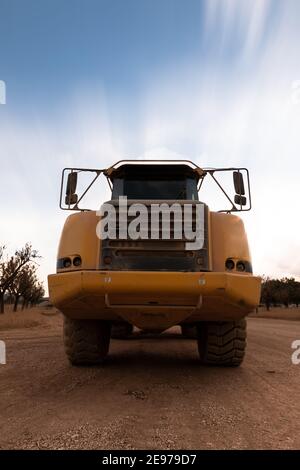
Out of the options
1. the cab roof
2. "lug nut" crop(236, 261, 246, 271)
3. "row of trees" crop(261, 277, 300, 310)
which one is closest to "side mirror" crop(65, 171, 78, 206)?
the cab roof

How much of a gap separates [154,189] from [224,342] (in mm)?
2411

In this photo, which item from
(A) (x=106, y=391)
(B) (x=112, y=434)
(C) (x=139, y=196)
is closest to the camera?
(B) (x=112, y=434)

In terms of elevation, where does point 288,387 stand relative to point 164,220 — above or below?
below

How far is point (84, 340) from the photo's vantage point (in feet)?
19.5

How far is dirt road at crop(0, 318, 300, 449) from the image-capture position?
304 cm

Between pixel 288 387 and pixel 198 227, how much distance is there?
2338 millimetres

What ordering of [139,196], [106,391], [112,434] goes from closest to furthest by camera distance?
[112,434] < [106,391] < [139,196]

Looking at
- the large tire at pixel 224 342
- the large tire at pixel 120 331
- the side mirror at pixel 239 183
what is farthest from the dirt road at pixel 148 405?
the large tire at pixel 120 331

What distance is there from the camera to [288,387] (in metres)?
5.16

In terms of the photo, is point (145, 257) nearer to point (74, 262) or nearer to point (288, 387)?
point (74, 262)

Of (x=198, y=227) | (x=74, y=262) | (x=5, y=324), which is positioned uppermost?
(x=198, y=227)

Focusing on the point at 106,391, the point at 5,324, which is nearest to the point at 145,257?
the point at 106,391

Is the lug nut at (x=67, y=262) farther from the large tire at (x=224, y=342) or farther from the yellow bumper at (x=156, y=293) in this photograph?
the large tire at (x=224, y=342)

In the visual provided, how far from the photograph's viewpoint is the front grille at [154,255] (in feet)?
15.2
